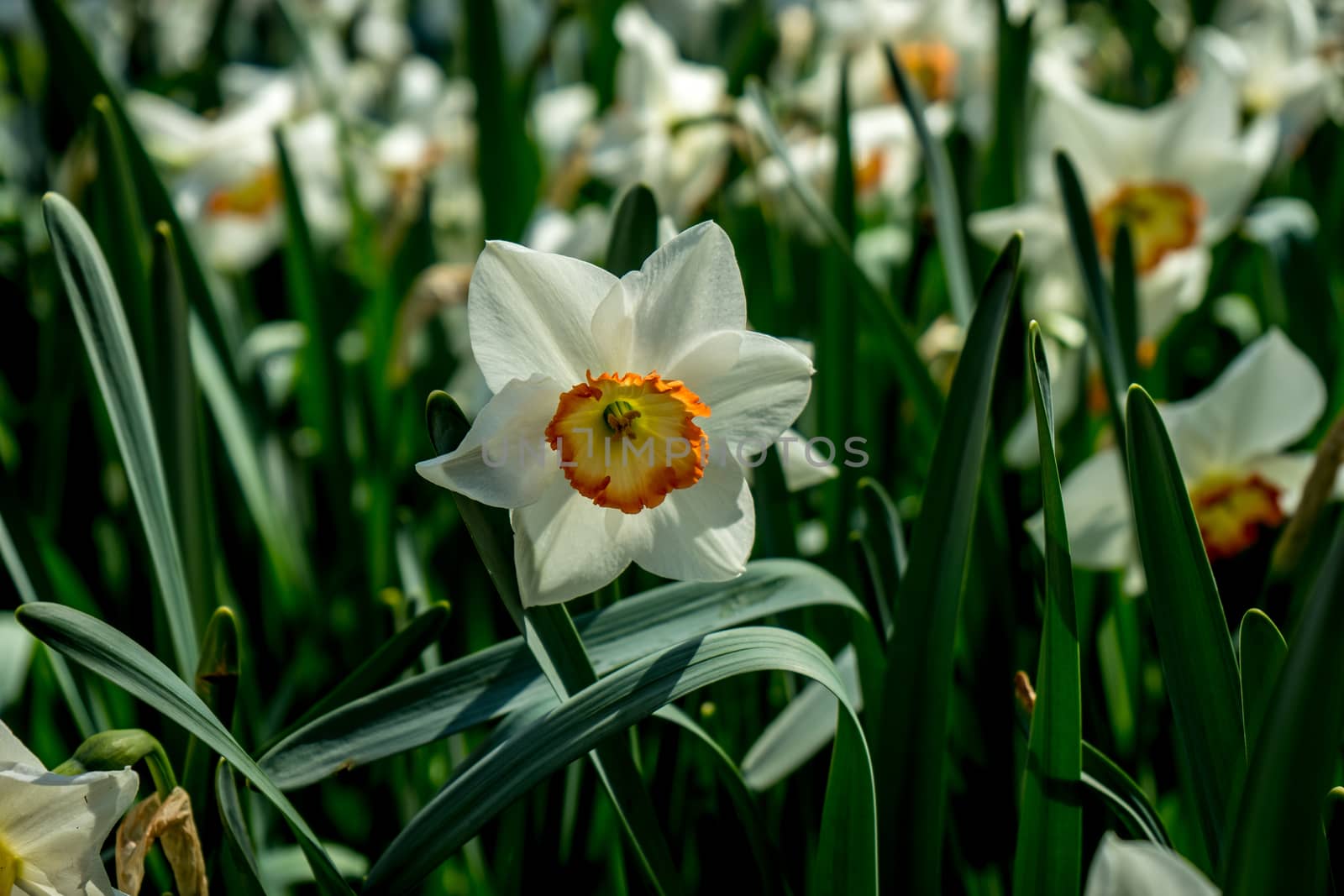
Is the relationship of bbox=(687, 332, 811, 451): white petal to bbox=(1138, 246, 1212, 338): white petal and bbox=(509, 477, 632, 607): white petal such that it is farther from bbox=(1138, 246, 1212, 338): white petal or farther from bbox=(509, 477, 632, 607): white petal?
bbox=(1138, 246, 1212, 338): white petal

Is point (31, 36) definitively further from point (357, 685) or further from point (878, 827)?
point (878, 827)

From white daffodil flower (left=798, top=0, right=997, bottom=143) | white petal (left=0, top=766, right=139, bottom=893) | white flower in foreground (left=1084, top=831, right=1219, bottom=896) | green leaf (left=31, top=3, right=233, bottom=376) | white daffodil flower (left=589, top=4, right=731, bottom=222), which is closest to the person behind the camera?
white flower in foreground (left=1084, top=831, right=1219, bottom=896)

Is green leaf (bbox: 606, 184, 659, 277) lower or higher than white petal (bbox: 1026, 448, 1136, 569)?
higher

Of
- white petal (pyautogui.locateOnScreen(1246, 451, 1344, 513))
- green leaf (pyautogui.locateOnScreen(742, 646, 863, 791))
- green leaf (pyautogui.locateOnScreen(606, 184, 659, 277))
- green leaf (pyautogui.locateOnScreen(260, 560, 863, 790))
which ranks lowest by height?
white petal (pyautogui.locateOnScreen(1246, 451, 1344, 513))

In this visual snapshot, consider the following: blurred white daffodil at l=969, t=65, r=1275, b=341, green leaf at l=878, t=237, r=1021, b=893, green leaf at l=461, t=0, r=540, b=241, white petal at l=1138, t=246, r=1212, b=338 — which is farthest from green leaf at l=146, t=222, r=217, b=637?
white petal at l=1138, t=246, r=1212, b=338

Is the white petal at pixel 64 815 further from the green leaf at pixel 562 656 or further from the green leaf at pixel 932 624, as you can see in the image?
the green leaf at pixel 932 624

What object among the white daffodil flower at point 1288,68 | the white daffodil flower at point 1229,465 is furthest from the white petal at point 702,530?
the white daffodil flower at point 1288,68
